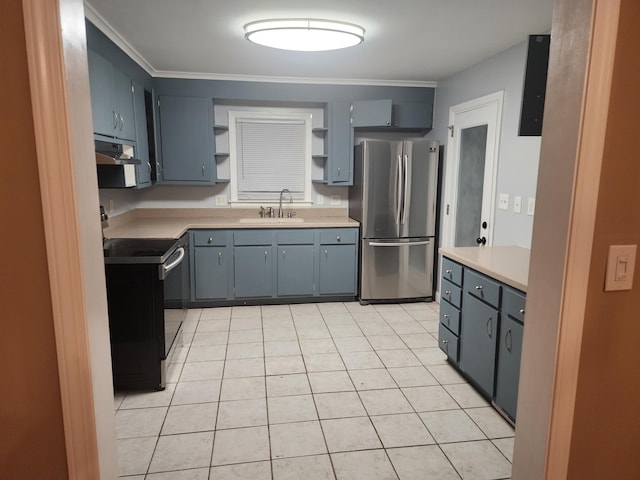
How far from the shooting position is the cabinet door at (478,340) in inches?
99.7

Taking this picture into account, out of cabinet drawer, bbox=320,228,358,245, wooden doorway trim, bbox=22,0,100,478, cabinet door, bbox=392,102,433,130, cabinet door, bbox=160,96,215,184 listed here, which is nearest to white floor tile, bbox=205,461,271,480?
wooden doorway trim, bbox=22,0,100,478

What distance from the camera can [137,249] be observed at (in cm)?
279

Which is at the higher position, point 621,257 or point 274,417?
point 621,257

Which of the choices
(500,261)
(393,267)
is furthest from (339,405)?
(393,267)

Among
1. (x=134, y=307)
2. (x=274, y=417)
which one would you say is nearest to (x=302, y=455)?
(x=274, y=417)

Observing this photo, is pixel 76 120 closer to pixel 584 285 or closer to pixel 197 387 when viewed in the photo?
pixel 584 285

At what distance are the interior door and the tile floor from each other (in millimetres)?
1063

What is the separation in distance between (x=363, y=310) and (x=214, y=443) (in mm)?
2407

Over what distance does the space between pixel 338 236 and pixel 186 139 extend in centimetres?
188

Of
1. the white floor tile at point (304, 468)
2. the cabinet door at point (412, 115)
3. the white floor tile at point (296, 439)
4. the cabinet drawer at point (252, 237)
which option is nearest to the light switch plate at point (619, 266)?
the white floor tile at point (304, 468)

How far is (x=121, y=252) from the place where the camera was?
2688 millimetres

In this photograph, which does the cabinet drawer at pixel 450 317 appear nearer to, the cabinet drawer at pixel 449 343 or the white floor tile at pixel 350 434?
the cabinet drawer at pixel 449 343

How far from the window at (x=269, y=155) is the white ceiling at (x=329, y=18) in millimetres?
539

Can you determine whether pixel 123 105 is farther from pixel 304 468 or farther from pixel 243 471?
pixel 304 468
